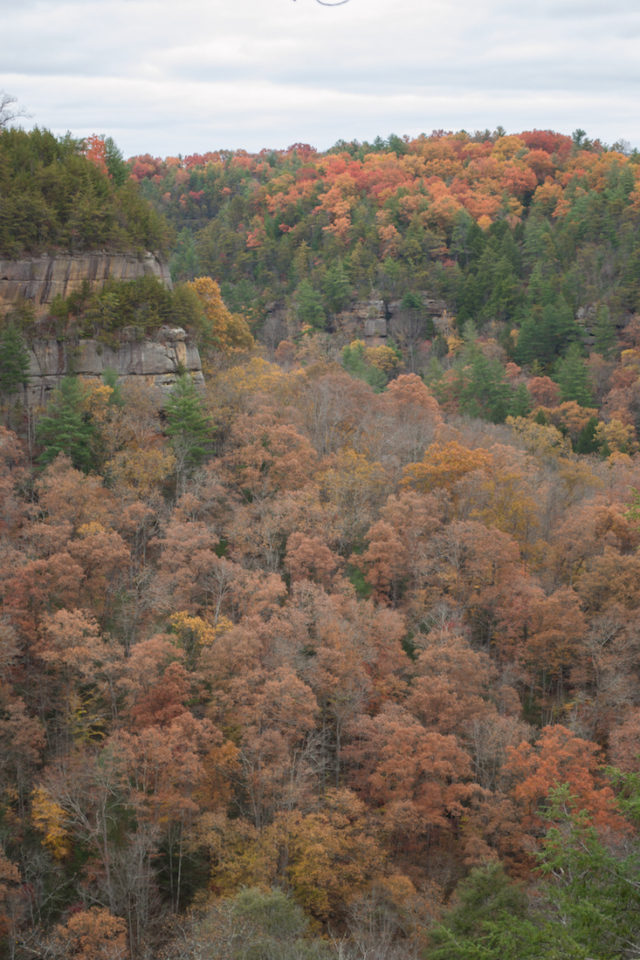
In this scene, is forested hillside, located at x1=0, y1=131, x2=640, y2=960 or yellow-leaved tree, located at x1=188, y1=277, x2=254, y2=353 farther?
yellow-leaved tree, located at x1=188, y1=277, x2=254, y2=353

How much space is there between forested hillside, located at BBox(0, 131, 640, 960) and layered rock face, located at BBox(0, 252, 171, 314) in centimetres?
234

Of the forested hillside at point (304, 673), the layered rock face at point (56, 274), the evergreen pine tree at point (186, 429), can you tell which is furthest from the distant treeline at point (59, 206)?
the evergreen pine tree at point (186, 429)

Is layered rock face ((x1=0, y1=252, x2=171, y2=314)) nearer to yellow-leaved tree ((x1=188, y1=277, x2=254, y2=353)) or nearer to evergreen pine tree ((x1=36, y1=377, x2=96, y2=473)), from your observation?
yellow-leaved tree ((x1=188, y1=277, x2=254, y2=353))

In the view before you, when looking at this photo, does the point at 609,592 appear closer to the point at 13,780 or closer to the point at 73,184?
the point at 13,780

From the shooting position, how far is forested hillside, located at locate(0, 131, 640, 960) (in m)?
23.3

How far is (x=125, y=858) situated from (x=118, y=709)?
6501mm

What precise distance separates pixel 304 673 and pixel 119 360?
22761mm

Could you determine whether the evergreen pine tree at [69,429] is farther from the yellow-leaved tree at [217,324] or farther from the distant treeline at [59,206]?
the yellow-leaved tree at [217,324]

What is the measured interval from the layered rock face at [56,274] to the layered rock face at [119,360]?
2672mm

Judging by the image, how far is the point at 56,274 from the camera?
44750 mm

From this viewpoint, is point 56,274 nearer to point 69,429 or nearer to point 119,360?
point 119,360

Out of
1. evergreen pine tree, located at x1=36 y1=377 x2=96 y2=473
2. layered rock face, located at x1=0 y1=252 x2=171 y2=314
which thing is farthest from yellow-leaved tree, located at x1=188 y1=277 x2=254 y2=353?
evergreen pine tree, located at x1=36 y1=377 x2=96 y2=473

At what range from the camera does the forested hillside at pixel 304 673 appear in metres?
23.3

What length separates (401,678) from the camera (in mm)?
33531
